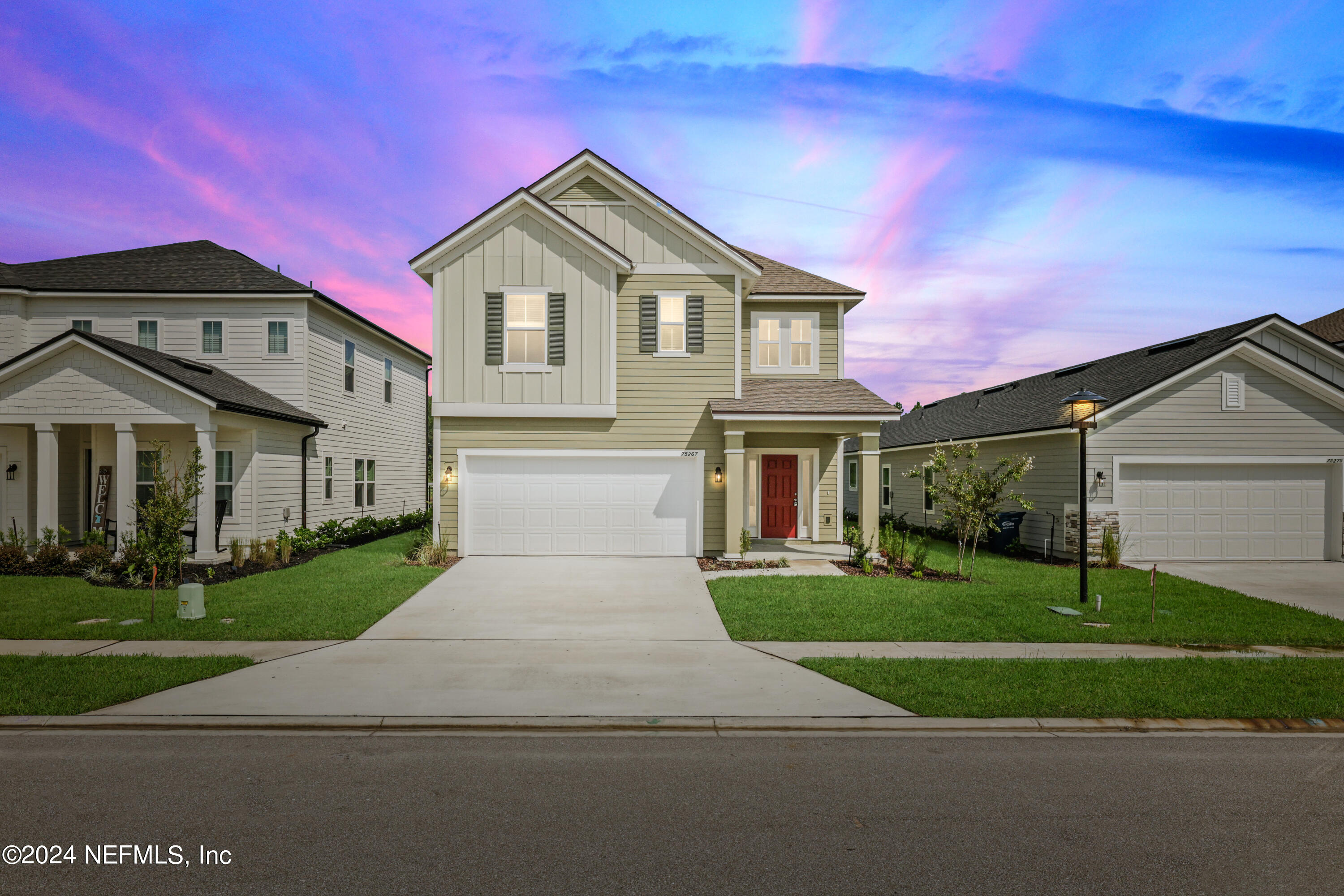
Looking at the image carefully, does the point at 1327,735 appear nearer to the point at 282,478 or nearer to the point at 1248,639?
the point at 1248,639

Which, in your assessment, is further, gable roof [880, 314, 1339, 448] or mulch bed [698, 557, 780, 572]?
gable roof [880, 314, 1339, 448]

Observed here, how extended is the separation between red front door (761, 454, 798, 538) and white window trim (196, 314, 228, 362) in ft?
49.2

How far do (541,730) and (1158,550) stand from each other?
1673 cm

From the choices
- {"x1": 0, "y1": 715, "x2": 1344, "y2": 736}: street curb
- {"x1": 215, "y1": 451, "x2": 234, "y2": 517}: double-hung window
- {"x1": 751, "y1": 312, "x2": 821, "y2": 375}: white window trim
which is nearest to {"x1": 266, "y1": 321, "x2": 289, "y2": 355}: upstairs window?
{"x1": 215, "y1": 451, "x2": 234, "y2": 517}: double-hung window

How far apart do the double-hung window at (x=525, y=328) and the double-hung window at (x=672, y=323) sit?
9.20 feet

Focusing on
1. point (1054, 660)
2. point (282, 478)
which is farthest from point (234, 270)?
point (1054, 660)

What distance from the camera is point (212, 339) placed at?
1850cm

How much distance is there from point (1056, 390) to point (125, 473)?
2435 cm

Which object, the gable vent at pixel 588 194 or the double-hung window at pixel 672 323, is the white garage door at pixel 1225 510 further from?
the gable vent at pixel 588 194

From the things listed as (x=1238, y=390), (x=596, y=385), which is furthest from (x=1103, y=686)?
(x=1238, y=390)

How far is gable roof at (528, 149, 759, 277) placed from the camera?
53.1ft

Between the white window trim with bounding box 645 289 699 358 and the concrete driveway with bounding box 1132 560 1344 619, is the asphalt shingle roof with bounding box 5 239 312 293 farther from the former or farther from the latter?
the concrete driveway with bounding box 1132 560 1344 619

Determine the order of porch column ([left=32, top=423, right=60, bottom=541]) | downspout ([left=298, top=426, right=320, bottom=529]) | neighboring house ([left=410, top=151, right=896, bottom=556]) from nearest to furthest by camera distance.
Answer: porch column ([left=32, top=423, right=60, bottom=541]) < neighboring house ([left=410, top=151, right=896, bottom=556]) < downspout ([left=298, top=426, right=320, bottom=529])

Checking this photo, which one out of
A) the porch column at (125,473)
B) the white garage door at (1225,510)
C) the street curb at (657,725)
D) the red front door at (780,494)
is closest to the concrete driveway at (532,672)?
the street curb at (657,725)
